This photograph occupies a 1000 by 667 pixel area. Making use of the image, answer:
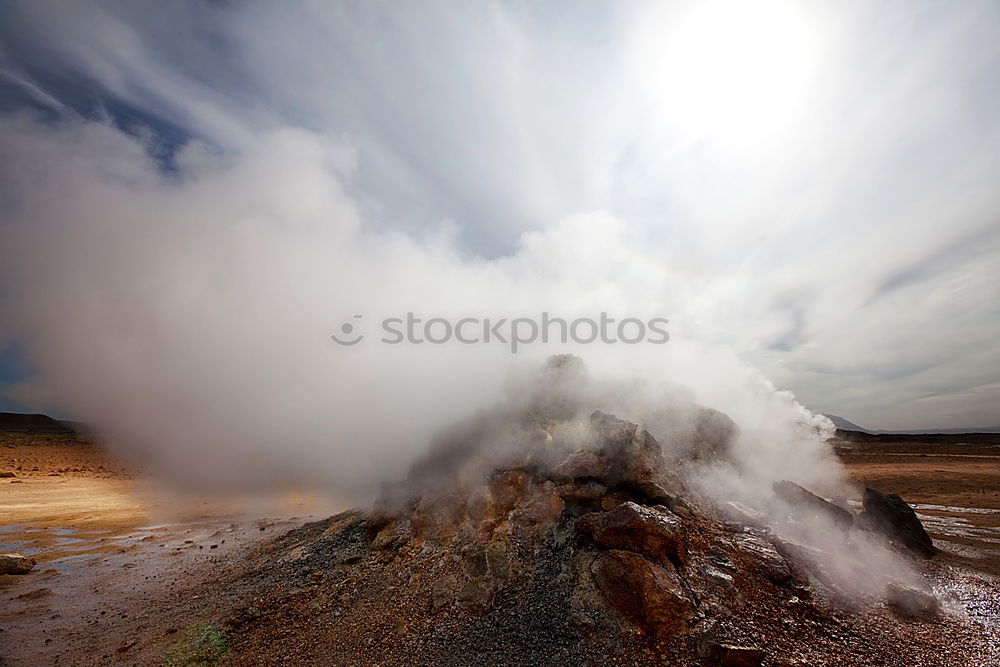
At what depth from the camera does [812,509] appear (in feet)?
34.5

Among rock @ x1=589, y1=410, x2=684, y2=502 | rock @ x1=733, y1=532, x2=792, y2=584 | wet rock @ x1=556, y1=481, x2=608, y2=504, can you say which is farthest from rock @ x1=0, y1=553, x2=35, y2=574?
rock @ x1=733, y1=532, x2=792, y2=584

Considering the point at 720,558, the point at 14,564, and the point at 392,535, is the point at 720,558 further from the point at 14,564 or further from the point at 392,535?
the point at 14,564

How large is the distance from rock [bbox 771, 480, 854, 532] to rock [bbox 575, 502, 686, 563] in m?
5.24

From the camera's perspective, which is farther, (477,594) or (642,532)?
(477,594)

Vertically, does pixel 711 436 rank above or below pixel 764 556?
above

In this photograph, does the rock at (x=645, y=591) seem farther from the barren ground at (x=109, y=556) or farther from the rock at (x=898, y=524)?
the rock at (x=898, y=524)

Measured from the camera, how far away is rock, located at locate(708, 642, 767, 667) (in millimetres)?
5848

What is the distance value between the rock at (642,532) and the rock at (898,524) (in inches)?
324

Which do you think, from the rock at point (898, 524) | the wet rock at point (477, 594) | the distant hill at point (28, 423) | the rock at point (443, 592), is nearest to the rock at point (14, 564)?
the rock at point (443, 592)

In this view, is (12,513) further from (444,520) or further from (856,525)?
(856,525)

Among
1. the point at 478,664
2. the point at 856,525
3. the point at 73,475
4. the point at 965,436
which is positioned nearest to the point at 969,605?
the point at 856,525

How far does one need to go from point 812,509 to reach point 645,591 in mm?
7012

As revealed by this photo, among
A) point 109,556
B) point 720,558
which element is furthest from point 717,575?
point 109,556

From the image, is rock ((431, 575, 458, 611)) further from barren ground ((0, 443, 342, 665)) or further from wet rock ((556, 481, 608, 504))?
barren ground ((0, 443, 342, 665))
